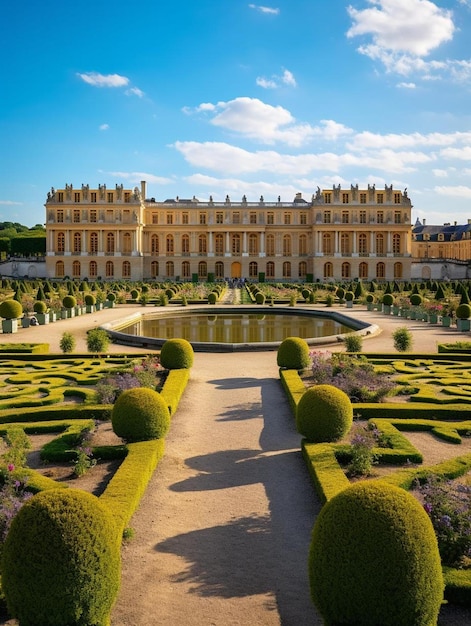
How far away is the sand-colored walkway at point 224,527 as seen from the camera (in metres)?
4.17

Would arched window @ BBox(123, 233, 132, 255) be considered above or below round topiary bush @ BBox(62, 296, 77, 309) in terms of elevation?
above

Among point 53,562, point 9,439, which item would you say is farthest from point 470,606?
point 9,439

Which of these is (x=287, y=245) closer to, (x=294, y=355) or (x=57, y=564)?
(x=294, y=355)

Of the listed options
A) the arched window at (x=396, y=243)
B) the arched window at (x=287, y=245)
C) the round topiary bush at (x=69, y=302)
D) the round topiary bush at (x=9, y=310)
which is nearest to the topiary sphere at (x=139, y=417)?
the round topiary bush at (x=9, y=310)

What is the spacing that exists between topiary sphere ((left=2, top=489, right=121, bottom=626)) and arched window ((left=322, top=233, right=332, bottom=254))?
194 feet

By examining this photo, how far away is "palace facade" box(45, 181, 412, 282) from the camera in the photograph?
2384 inches

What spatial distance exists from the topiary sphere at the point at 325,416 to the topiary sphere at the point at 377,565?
3.68m

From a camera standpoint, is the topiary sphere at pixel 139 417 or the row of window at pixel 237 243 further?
the row of window at pixel 237 243

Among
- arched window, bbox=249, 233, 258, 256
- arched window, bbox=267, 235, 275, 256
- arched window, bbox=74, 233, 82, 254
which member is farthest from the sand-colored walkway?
arched window, bbox=74, 233, 82, 254

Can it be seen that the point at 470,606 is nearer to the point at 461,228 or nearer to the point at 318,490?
the point at 318,490

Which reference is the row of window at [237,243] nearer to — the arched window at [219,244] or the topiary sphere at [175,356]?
the arched window at [219,244]

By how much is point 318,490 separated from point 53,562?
3135 mm

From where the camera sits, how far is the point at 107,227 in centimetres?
6025

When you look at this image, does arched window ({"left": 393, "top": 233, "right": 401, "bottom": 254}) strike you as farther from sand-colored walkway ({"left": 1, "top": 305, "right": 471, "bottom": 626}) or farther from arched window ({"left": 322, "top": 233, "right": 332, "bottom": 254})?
sand-colored walkway ({"left": 1, "top": 305, "right": 471, "bottom": 626})
